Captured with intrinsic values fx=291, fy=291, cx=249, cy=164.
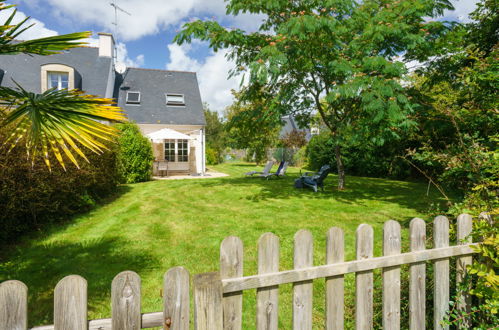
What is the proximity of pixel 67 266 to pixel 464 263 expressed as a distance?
191 inches

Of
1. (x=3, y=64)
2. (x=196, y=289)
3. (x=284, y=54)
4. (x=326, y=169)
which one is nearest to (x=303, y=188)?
(x=326, y=169)

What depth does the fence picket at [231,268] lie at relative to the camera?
161 centimetres

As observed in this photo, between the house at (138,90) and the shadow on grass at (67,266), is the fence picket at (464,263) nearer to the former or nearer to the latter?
the shadow on grass at (67,266)

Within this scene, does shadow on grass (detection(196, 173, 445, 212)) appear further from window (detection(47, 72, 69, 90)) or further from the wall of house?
window (detection(47, 72, 69, 90))

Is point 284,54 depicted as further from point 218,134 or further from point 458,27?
point 218,134

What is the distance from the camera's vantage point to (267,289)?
174cm

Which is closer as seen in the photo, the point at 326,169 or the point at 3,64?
the point at 326,169

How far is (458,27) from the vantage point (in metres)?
7.81

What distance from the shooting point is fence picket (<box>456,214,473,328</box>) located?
2223 millimetres

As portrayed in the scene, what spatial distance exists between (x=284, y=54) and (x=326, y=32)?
145 centimetres

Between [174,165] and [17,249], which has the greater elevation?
[174,165]

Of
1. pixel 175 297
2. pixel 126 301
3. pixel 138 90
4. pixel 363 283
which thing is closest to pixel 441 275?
pixel 363 283

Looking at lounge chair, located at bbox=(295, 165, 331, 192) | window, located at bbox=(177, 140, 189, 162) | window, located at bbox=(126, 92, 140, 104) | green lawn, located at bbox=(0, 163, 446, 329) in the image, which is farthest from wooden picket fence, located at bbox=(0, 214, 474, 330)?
window, located at bbox=(126, 92, 140, 104)

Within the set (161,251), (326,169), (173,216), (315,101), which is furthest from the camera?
(315,101)
